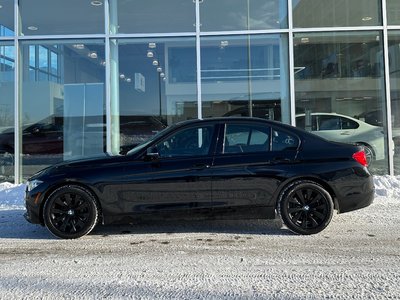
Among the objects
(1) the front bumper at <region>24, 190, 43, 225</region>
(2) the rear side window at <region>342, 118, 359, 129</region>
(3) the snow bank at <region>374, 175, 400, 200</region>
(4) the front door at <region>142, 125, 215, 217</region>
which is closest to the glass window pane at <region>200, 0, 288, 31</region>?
(2) the rear side window at <region>342, 118, 359, 129</region>

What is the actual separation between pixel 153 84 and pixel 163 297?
8007 millimetres

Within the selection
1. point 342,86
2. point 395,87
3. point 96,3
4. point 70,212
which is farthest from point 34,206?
point 395,87

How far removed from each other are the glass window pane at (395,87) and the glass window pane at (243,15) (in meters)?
2.68

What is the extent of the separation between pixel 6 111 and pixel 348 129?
8256mm

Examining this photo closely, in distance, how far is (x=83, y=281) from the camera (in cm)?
440

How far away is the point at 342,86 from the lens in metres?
11.4

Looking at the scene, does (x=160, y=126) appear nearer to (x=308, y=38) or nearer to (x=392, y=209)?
(x=308, y=38)

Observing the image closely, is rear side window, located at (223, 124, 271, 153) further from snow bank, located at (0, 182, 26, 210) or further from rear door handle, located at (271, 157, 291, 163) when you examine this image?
snow bank, located at (0, 182, 26, 210)

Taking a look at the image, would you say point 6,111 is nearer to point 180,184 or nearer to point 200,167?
point 180,184

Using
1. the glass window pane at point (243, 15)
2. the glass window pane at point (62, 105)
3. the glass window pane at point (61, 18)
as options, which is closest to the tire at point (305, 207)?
the glass window pane at point (62, 105)

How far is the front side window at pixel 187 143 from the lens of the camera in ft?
20.3

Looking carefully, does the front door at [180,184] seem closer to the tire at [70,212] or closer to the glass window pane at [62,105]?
the tire at [70,212]

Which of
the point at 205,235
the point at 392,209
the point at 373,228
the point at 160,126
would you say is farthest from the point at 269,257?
the point at 160,126

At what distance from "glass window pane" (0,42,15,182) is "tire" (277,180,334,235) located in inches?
300
